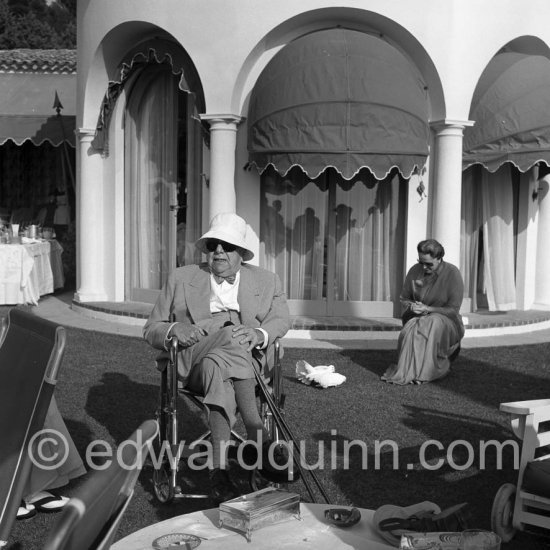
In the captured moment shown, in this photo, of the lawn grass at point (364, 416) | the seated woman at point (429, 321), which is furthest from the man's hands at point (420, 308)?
the lawn grass at point (364, 416)

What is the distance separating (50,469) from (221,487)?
897 millimetres

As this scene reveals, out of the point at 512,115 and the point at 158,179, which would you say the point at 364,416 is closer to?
the point at 512,115

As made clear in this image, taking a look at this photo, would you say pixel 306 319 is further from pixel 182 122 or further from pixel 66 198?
pixel 66 198

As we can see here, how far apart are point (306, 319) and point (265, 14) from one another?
3.76 m

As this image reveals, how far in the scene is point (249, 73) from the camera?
11219 mm

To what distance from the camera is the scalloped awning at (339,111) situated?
1012 centimetres

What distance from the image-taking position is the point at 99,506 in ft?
6.16

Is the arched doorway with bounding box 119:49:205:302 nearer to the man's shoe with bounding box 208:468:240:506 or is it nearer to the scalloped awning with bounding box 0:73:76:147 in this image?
the scalloped awning with bounding box 0:73:76:147

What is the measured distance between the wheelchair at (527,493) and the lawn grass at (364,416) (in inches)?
4.7

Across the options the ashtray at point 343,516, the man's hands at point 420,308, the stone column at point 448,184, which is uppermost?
the stone column at point 448,184

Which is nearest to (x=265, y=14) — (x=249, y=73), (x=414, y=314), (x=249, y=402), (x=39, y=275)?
(x=249, y=73)

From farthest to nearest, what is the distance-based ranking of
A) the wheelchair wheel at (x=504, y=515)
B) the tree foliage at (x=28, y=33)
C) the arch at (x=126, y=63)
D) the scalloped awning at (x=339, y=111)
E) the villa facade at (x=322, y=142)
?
the tree foliage at (x=28, y=33)
the arch at (x=126, y=63)
the villa facade at (x=322, y=142)
the scalloped awning at (x=339, y=111)
the wheelchair wheel at (x=504, y=515)

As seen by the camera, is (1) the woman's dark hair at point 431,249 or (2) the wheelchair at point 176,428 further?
(1) the woman's dark hair at point 431,249
